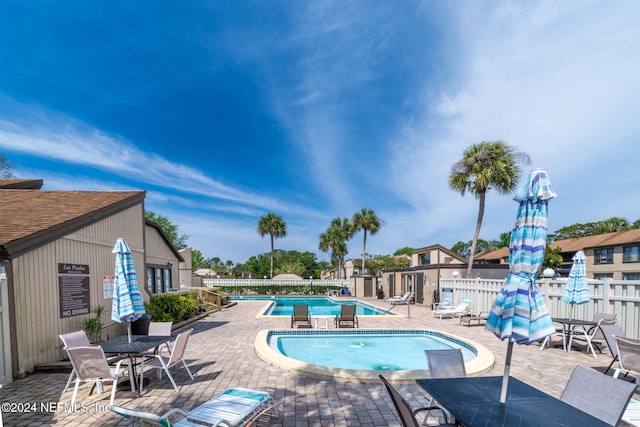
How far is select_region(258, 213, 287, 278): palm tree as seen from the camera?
Answer: 38250 mm

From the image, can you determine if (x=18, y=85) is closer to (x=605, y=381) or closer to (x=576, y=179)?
(x=605, y=381)

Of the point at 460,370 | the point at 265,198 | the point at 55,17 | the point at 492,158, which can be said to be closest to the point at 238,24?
the point at 55,17

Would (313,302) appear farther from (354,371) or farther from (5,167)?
(5,167)

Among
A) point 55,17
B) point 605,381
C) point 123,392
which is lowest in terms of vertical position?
point 123,392

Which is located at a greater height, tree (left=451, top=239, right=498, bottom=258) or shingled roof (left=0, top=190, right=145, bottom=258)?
shingled roof (left=0, top=190, right=145, bottom=258)

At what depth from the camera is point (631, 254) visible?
2539 cm

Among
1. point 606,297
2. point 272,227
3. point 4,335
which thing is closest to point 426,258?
point 606,297

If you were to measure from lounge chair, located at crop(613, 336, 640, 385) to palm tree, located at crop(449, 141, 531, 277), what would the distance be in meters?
12.0

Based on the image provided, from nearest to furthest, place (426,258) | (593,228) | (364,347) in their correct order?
1. (364,347)
2. (426,258)
3. (593,228)

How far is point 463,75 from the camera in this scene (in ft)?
37.6

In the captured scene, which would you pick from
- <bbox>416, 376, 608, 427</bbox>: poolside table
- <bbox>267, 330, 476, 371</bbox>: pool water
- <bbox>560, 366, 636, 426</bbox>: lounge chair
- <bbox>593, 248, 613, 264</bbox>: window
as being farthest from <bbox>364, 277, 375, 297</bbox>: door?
<bbox>560, 366, 636, 426</bbox>: lounge chair

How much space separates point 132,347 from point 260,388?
7.35ft

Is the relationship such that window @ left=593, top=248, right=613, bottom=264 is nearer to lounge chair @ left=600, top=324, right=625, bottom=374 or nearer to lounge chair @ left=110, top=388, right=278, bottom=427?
lounge chair @ left=600, top=324, right=625, bottom=374

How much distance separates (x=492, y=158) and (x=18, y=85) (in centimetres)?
2328
